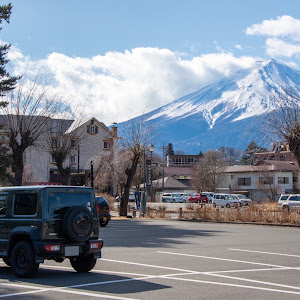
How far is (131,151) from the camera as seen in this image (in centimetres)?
4262

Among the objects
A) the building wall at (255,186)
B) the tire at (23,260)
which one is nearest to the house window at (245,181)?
the building wall at (255,186)

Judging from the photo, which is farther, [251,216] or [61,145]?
[61,145]

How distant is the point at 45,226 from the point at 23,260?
0.96m

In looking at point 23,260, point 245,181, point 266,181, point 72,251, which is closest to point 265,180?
point 266,181

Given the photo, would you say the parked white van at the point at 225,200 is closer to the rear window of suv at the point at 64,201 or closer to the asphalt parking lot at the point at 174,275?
the asphalt parking lot at the point at 174,275

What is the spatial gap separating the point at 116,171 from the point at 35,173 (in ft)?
110

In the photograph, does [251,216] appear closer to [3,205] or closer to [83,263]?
[83,263]

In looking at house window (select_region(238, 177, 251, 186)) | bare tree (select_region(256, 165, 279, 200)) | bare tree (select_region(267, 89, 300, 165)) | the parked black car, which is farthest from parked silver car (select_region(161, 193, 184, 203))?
bare tree (select_region(267, 89, 300, 165))

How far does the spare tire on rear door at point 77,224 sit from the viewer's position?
35.2ft

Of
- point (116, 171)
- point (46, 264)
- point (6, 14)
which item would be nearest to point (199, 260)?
point (46, 264)

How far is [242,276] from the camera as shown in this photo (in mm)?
11078

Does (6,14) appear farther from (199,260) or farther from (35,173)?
(35,173)

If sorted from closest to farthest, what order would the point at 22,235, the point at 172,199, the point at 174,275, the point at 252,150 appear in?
1. the point at 22,235
2. the point at 174,275
3. the point at 252,150
4. the point at 172,199

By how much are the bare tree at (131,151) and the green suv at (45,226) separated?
101ft
